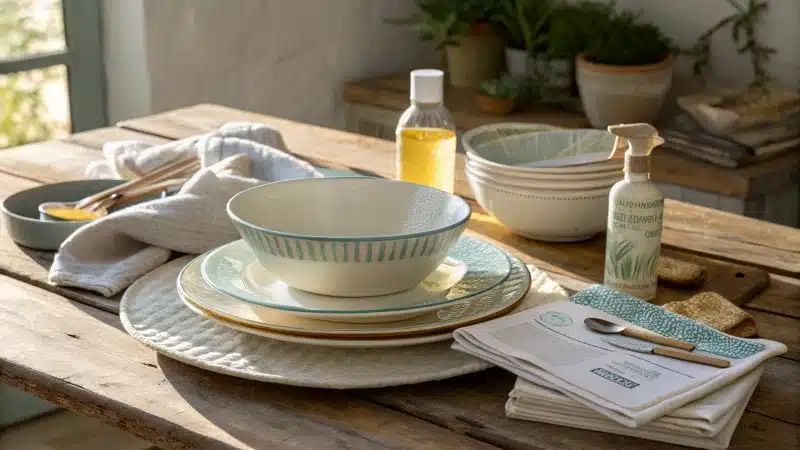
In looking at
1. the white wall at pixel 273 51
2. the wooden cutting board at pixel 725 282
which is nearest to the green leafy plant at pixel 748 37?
the white wall at pixel 273 51

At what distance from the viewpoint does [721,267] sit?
1248 mm

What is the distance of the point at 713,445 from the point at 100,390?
49cm

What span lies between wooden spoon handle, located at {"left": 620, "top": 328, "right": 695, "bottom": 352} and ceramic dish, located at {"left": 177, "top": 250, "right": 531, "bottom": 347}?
0.38ft

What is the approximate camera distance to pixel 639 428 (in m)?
0.81

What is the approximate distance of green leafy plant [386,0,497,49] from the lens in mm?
2957

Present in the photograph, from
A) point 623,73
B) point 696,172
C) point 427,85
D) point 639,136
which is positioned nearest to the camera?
point 639,136

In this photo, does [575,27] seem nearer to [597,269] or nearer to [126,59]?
[126,59]

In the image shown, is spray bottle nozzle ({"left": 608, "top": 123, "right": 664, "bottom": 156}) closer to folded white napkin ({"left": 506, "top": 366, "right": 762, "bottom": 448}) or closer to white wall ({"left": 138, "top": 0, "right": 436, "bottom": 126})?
folded white napkin ({"left": 506, "top": 366, "right": 762, "bottom": 448})

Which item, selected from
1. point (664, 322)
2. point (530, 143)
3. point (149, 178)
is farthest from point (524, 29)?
point (664, 322)

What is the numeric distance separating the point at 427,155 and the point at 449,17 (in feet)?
5.39

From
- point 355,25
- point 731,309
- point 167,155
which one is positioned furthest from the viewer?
point 355,25

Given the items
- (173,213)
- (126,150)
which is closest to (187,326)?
(173,213)

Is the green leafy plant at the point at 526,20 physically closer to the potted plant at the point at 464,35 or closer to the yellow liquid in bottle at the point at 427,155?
the potted plant at the point at 464,35

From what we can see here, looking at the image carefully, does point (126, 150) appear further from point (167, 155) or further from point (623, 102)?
point (623, 102)
